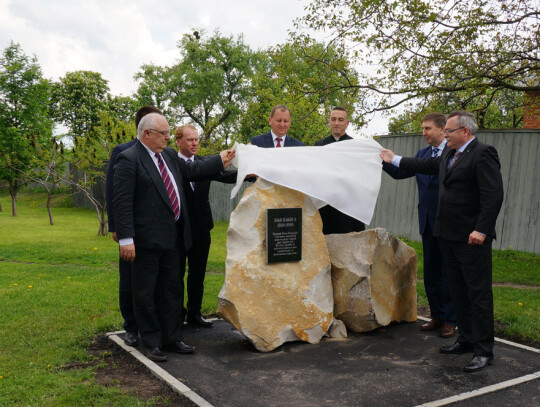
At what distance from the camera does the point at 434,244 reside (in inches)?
232

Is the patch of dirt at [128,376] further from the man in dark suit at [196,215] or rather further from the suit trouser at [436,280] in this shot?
the man in dark suit at [196,215]

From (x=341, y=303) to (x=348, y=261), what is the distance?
50cm

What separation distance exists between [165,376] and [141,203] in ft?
5.39

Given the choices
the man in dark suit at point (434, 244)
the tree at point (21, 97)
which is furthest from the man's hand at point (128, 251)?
the tree at point (21, 97)

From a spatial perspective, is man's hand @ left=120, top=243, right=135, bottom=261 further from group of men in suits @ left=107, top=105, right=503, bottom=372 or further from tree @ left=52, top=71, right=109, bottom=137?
tree @ left=52, top=71, right=109, bottom=137

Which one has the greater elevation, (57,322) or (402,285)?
(402,285)

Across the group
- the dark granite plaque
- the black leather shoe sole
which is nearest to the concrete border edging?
the dark granite plaque

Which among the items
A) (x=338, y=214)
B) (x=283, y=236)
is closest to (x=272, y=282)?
(x=283, y=236)

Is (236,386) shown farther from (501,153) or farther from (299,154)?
(501,153)

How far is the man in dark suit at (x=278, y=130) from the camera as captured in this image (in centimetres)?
621

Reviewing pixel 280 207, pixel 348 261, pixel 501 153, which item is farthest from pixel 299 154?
pixel 501 153

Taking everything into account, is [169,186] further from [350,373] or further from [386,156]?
[386,156]

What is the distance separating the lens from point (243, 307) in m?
5.20

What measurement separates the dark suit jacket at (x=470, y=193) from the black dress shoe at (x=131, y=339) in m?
3.42
